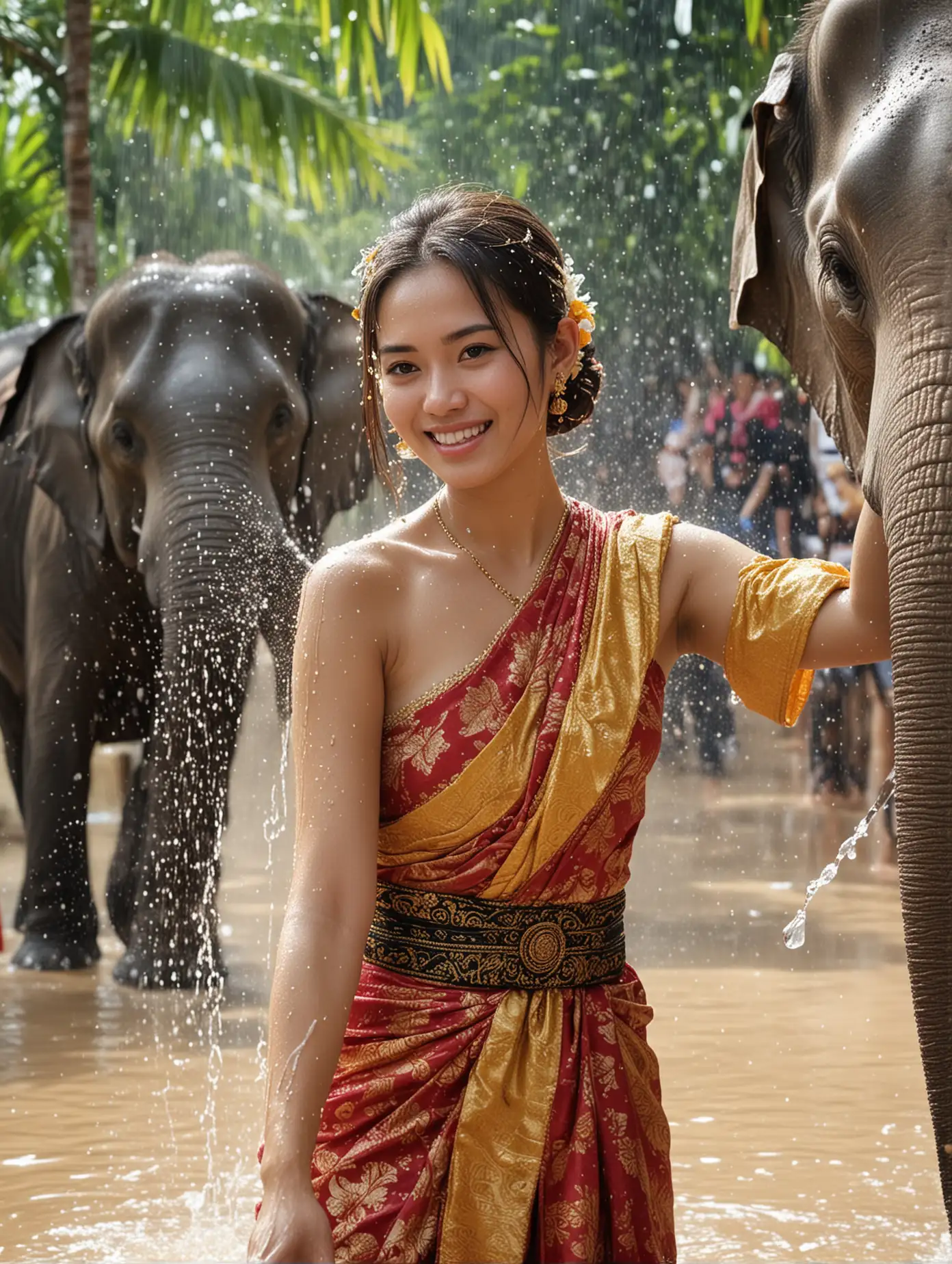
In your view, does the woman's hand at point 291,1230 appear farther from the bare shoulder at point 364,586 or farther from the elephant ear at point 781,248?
the elephant ear at point 781,248

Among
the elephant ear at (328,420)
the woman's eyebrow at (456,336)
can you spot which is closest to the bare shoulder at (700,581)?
the woman's eyebrow at (456,336)

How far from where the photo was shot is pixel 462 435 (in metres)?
2.36

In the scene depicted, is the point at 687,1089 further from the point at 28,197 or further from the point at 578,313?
the point at 28,197

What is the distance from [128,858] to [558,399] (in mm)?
4833

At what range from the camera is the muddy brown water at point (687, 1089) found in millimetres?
4051

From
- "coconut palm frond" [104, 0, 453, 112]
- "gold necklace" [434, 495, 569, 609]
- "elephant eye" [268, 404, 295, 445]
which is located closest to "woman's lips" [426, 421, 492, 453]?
"gold necklace" [434, 495, 569, 609]

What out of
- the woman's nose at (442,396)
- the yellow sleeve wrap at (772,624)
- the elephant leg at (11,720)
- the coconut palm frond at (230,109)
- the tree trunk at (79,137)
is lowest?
the yellow sleeve wrap at (772,624)

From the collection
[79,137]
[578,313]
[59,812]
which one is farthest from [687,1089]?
[79,137]

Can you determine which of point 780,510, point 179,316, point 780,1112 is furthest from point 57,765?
point 780,510

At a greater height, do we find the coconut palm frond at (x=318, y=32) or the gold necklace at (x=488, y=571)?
the coconut palm frond at (x=318, y=32)

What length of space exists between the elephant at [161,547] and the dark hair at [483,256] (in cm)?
365

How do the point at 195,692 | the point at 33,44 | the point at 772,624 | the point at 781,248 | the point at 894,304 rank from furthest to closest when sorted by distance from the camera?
the point at 33,44, the point at 195,692, the point at 781,248, the point at 894,304, the point at 772,624

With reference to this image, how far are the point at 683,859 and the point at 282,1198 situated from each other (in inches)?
271

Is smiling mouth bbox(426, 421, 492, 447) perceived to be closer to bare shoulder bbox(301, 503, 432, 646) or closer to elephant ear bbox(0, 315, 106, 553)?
bare shoulder bbox(301, 503, 432, 646)
